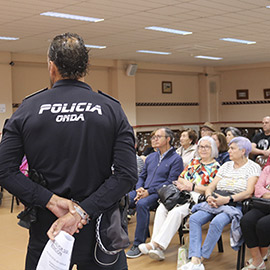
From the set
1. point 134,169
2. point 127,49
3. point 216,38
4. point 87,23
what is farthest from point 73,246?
point 127,49

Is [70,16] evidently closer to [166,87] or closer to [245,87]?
[166,87]

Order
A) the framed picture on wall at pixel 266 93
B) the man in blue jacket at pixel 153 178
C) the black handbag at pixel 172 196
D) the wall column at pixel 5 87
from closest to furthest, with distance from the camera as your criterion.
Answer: the black handbag at pixel 172 196
the man in blue jacket at pixel 153 178
the wall column at pixel 5 87
the framed picture on wall at pixel 266 93

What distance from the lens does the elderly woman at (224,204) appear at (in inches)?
168

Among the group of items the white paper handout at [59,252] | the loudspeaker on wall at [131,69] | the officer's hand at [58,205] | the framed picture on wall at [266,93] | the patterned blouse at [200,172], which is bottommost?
the patterned blouse at [200,172]

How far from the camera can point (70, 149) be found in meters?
1.91

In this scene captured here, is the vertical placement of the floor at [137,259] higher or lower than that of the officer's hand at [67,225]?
lower

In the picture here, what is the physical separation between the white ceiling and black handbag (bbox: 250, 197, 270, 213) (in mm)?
3800

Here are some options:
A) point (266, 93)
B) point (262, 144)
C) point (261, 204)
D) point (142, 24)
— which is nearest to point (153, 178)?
point (261, 204)

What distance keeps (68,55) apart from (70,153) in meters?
0.41

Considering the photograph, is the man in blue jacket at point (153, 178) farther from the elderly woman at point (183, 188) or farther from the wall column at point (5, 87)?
the wall column at point (5, 87)

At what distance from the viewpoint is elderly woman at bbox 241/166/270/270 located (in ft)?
13.5

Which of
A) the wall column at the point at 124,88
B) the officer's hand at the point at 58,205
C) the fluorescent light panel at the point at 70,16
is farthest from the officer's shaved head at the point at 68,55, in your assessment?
the wall column at the point at 124,88

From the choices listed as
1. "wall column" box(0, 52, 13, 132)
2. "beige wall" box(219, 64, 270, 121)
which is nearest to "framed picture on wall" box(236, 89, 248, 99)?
"beige wall" box(219, 64, 270, 121)

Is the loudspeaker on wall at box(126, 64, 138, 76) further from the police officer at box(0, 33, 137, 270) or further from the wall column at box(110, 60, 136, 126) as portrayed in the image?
the police officer at box(0, 33, 137, 270)
